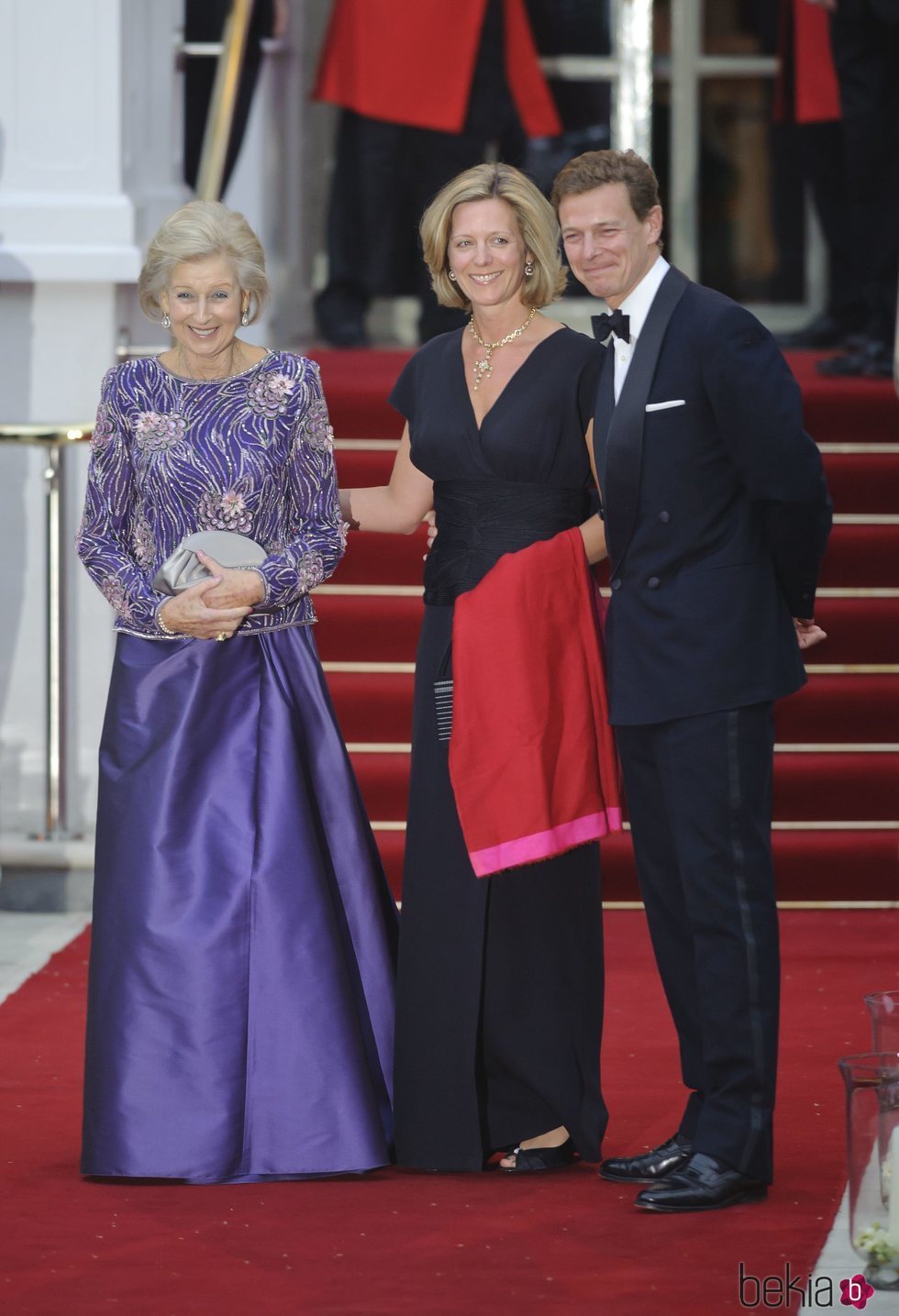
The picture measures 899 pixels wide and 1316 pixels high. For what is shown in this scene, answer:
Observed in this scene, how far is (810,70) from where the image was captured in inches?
303

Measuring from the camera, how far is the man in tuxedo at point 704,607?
3.32 meters

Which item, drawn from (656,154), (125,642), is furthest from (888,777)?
(656,154)

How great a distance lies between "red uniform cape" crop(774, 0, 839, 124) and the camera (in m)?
7.63

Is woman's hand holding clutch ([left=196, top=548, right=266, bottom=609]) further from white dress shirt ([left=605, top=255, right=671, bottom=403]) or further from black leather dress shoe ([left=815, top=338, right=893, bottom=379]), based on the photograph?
black leather dress shoe ([left=815, top=338, right=893, bottom=379])

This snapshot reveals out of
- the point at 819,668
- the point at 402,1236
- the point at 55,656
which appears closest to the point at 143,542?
the point at 402,1236

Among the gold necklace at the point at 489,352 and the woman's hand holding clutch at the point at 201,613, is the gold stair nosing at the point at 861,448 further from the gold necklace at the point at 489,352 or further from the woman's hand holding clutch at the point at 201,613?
the woman's hand holding clutch at the point at 201,613

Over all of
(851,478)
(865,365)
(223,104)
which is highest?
(223,104)

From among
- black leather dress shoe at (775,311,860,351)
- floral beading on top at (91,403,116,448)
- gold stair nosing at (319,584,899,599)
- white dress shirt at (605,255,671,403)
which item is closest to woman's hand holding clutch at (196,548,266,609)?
floral beading on top at (91,403,116,448)

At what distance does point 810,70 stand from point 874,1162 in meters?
5.50

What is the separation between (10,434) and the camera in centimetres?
560

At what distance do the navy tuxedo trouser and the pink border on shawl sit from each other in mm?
191

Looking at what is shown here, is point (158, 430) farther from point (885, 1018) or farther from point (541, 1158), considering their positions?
point (885, 1018)

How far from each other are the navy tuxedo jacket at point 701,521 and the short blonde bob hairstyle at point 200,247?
26.0 inches

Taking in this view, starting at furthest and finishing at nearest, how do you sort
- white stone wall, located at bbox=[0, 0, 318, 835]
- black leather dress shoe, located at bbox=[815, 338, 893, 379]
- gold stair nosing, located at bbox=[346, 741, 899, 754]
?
black leather dress shoe, located at bbox=[815, 338, 893, 379], gold stair nosing, located at bbox=[346, 741, 899, 754], white stone wall, located at bbox=[0, 0, 318, 835]
